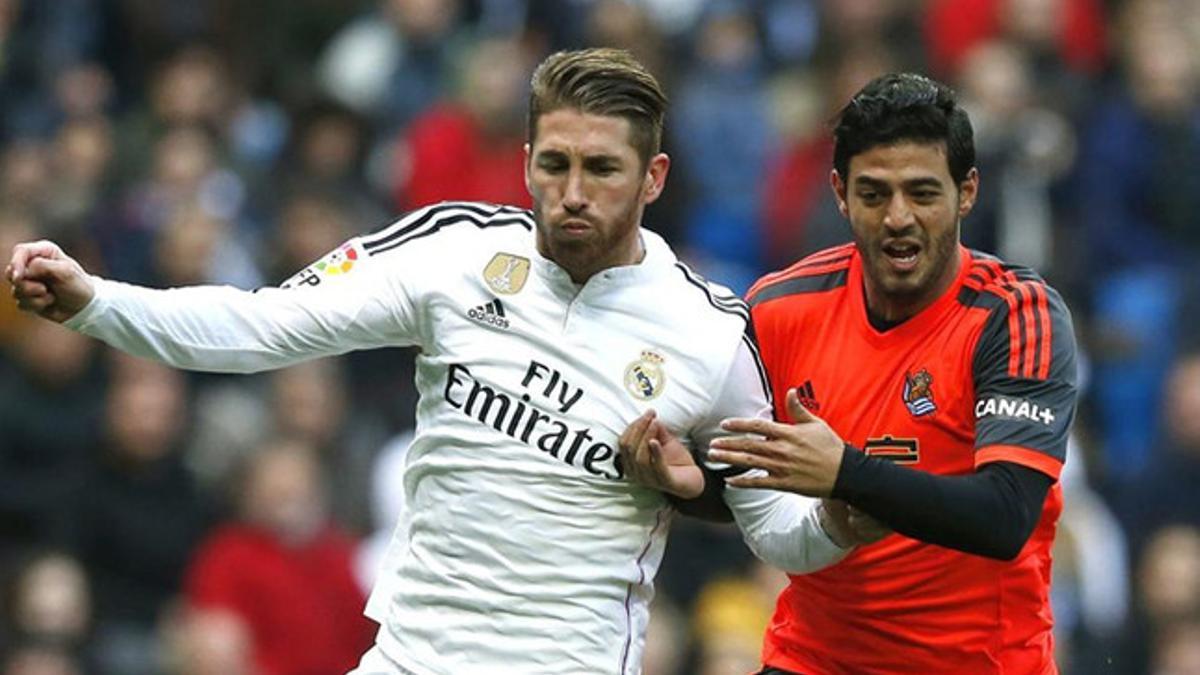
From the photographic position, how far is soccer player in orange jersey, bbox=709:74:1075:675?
21.8 feet

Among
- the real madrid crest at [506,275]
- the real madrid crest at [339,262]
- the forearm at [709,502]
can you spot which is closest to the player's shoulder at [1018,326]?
the forearm at [709,502]

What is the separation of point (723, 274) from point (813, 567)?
6.86 meters

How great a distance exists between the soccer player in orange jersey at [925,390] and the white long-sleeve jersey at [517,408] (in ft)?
0.93

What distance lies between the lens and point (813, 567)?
6.78 metres

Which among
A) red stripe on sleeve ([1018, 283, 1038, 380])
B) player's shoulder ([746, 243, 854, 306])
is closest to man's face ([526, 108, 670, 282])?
player's shoulder ([746, 243, 854, 306])

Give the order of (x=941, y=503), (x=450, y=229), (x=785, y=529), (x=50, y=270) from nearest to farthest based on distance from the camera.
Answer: (x=50, y=270) < (x=941, y=503) < (x=785, y=529) < (x=450, y=229)

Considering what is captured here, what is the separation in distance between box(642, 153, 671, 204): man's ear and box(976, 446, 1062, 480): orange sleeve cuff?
1.05 m

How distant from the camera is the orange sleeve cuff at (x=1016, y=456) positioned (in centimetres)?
655

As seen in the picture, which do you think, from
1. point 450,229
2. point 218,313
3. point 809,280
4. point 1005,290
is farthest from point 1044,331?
point 218,313

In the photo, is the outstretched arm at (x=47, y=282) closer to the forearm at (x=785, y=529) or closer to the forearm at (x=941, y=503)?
the forearm at (x=785, y=529)

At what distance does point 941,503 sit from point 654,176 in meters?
1.13

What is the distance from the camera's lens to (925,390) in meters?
6.89

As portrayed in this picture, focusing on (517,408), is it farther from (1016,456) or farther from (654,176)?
(1016,456)

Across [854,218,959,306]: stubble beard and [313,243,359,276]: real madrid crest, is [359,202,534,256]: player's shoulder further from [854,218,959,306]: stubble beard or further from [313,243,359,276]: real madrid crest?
[854,218,959,306]: stubble beard
